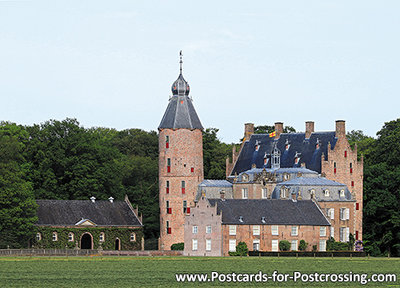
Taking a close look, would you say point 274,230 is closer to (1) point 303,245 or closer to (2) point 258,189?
(1) point 303,245

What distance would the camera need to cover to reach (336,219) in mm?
98250

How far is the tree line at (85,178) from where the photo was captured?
91.7 metres

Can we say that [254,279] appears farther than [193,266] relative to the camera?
No

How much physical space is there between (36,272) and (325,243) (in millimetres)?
39407

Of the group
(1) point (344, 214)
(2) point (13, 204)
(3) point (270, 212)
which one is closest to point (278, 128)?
(1) point (344, 214)

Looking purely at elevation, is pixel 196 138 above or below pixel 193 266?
above

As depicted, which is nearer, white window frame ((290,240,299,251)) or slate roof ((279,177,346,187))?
white window frame ((290,240,299,251))

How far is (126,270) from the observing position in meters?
63.8

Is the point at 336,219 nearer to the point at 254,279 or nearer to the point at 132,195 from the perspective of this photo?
the point at 132,195

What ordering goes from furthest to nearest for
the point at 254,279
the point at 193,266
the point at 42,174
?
the point at 42,174, the point at 193,266, the point at 254,279

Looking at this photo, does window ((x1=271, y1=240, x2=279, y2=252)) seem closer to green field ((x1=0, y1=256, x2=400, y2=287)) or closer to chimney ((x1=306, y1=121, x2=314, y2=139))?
chimney ((x1=306, y1=121, x2=314, y2=139))

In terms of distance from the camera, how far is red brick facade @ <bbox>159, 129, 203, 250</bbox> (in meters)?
105

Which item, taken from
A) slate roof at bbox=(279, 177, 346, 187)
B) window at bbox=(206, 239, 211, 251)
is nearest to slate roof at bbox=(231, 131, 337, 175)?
slate roof at bbox=(279, 177, 346, 187)

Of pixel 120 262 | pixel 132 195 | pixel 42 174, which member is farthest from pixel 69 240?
pixel 120 262
